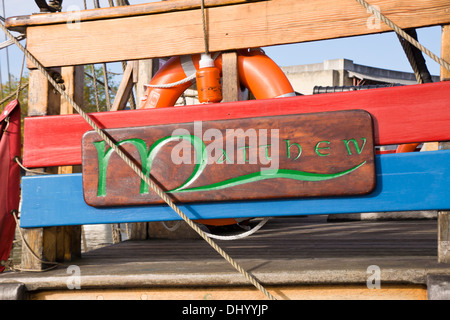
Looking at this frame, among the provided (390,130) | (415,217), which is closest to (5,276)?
(390,130)

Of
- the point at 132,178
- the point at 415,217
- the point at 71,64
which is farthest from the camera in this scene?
the point at 415,217

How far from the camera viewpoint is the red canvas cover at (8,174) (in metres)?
2.75

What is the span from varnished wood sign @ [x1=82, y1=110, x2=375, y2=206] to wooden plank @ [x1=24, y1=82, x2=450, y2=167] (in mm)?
70

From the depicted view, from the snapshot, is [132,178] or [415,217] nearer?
[132,178]

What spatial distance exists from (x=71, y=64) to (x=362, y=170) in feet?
5.11

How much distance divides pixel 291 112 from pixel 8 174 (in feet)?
5.08

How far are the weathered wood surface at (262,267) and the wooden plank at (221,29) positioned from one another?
1.05 metres

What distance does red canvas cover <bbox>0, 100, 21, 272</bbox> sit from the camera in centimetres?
275

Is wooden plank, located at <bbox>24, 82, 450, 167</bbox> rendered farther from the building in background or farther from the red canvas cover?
the building in background

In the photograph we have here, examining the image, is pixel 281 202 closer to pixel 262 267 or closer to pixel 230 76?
pixel 262 267

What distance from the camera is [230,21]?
8.30 feet

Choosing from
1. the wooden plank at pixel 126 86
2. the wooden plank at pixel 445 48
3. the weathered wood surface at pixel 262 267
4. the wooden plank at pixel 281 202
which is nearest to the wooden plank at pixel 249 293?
the weathered wood surface at pixel 262 267

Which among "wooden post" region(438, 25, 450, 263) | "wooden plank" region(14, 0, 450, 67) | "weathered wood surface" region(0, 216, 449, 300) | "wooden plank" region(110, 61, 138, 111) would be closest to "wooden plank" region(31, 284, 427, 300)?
"weathered wood surface" region(0, 216, 449, 300)

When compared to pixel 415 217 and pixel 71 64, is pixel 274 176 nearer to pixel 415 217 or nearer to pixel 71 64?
pixel 71 64
